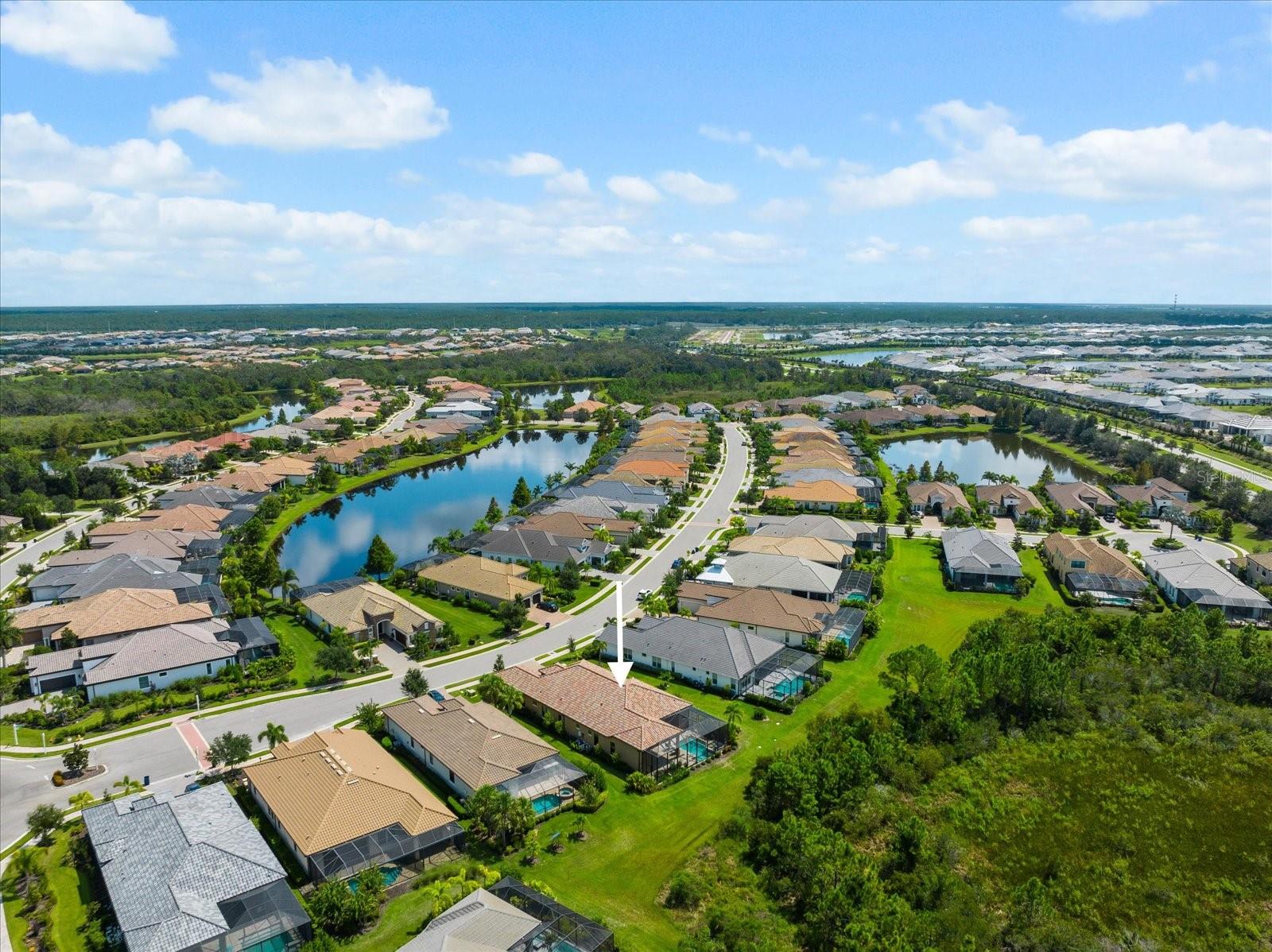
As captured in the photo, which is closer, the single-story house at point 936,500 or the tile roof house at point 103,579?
the tile roof house at point 103,579

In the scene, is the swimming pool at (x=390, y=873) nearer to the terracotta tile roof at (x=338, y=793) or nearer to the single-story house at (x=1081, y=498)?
the terracotta tile roof at (x=338, y=793)

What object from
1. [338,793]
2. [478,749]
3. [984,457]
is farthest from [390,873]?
[984,457]

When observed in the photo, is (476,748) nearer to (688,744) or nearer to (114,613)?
(688,744)

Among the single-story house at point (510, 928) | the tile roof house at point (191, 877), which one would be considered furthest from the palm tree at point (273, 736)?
the single-story house at point (510, 928)

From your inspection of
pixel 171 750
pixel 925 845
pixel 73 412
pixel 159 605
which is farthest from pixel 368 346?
pixel 925 845

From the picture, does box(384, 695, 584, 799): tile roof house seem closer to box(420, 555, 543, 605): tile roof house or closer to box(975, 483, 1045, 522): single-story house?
box(420, 555, 543, 605): tile roof house

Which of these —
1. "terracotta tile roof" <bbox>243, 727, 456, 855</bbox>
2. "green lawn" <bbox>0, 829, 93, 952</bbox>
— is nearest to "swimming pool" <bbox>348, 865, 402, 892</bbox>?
"terracotta tile roof" <bbox>243, 727, 456, 855</bbox>
